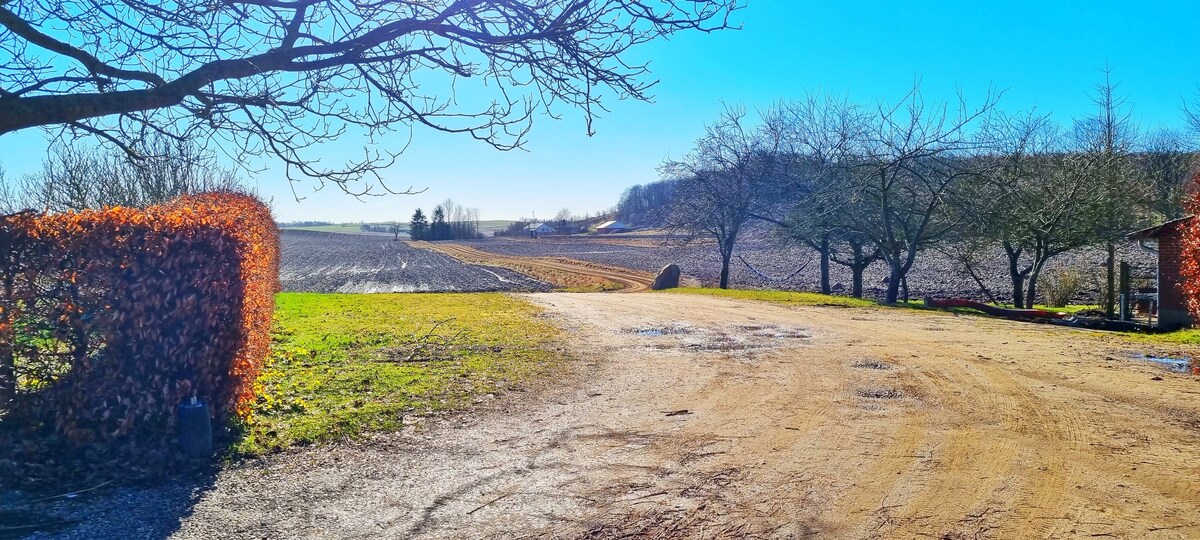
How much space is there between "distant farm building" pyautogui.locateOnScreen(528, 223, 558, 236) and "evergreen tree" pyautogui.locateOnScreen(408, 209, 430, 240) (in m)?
15.7

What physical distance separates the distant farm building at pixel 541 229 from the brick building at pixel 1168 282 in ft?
313

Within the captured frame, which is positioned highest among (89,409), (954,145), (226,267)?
(954,145)

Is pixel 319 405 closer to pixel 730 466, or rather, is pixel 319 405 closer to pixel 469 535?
pixel 469 535

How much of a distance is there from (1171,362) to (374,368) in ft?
34.0

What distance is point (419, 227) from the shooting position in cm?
10919

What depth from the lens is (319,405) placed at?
22.0 feet

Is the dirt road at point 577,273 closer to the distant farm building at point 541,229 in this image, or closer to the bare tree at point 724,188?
the bare tree at point 724,188

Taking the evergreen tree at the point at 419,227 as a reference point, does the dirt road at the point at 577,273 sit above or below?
below

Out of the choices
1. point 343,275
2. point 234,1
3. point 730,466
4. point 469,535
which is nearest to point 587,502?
point 469,535

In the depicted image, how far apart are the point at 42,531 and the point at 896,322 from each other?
47.0 feet

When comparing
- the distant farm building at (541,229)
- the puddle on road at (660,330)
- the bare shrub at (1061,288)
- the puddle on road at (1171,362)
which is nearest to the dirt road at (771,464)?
the puddle on road at (1171,362)

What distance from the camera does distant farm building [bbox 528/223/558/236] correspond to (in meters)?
113

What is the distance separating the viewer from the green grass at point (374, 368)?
20.3 feet

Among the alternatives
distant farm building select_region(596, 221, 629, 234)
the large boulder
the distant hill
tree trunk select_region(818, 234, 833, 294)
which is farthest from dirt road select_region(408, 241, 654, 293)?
the distant hill
